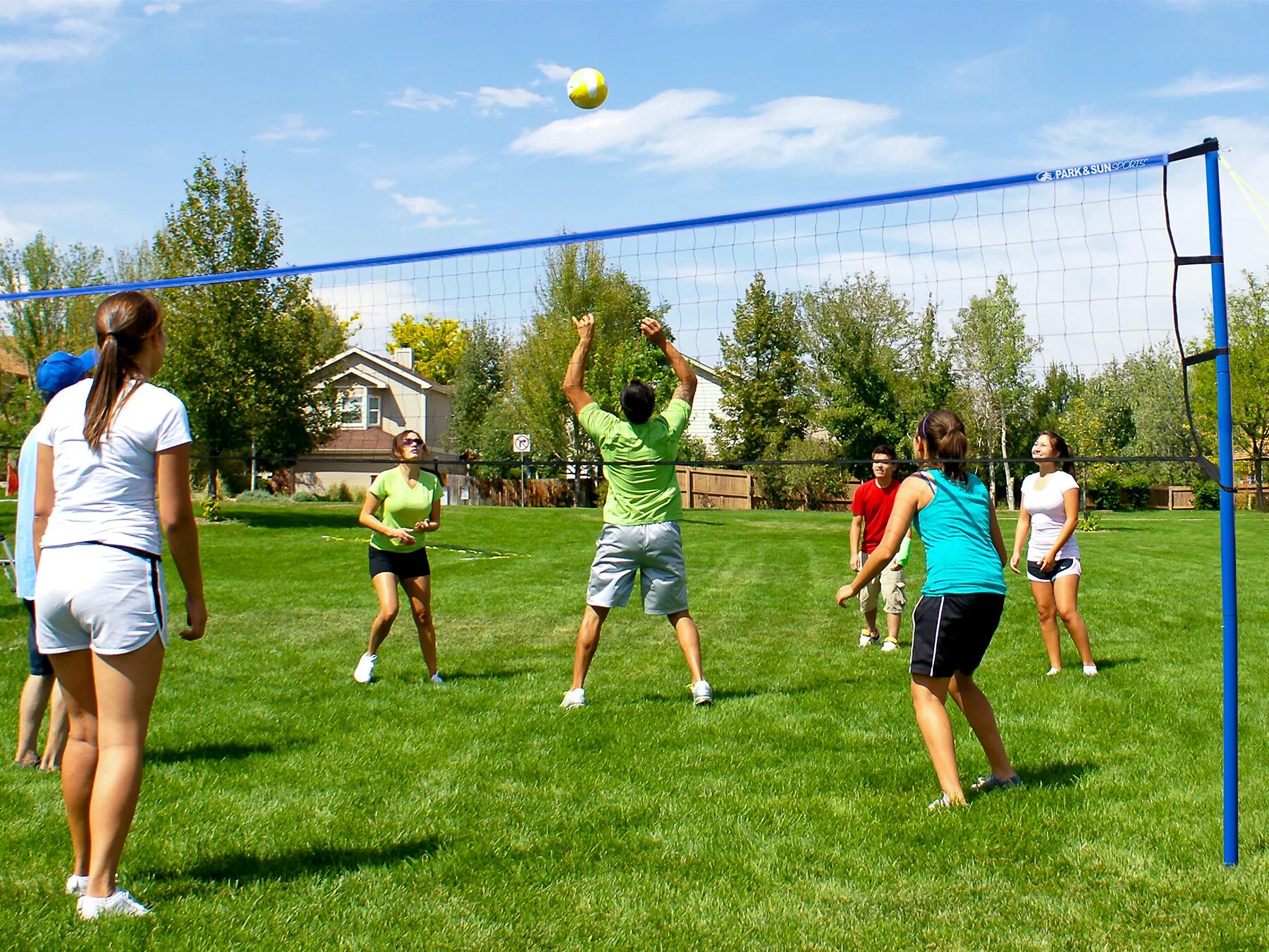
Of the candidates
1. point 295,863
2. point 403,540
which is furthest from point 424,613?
point 295,863

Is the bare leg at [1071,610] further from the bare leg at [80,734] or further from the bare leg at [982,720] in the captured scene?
the bare leg at [80,734]

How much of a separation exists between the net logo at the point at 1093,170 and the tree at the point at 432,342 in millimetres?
69127

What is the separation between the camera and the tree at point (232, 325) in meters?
29.0

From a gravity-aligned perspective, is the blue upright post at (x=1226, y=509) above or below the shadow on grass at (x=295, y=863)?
above

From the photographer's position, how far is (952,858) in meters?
4.43

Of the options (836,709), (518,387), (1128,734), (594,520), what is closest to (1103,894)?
(1128,734)

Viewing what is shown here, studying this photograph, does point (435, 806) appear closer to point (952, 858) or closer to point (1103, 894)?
point (952, 858)

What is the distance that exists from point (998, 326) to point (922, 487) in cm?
3271

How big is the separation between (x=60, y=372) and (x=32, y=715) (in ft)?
6.11

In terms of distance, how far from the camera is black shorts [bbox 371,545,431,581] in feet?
26.5

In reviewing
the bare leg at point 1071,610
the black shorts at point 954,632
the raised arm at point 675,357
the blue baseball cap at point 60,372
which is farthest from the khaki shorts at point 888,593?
→ the blue baseball cap at point 60,372

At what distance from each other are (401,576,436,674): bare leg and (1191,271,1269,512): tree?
3750cm

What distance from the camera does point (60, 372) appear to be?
475cm

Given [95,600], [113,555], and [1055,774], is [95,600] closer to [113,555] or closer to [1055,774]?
[113,555]
